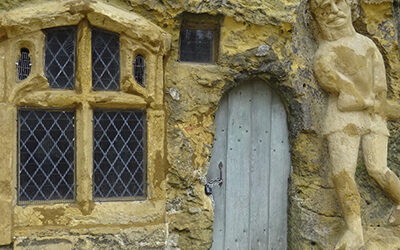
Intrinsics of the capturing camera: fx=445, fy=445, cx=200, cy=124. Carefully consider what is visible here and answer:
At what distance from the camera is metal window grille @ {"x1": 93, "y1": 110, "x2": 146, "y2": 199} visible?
3070mm

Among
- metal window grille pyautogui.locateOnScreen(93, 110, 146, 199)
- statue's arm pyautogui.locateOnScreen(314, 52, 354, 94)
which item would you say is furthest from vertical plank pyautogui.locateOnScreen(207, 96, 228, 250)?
statue's arm pyautogui.locateOnScreen(314, 52, 354, 94)

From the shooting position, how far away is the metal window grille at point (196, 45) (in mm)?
3396

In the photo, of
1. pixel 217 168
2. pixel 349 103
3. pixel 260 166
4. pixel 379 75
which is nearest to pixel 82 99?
pixel 217 168

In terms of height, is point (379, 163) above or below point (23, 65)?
below

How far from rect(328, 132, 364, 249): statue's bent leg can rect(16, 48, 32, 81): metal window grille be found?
230 cm

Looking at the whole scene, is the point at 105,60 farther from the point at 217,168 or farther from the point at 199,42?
the point at 217,168

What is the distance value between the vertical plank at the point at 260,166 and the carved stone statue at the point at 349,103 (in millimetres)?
469

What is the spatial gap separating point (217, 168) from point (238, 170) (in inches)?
7.2

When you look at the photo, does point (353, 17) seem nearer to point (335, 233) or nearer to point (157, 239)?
point (335, 233)

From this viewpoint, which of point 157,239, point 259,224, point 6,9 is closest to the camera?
point 6,9

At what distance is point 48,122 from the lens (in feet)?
9.78

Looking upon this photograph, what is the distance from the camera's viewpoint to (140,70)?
3.12 meters

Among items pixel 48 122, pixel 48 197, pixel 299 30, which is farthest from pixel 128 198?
pixel 299 30

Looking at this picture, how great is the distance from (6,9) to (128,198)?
149cm
